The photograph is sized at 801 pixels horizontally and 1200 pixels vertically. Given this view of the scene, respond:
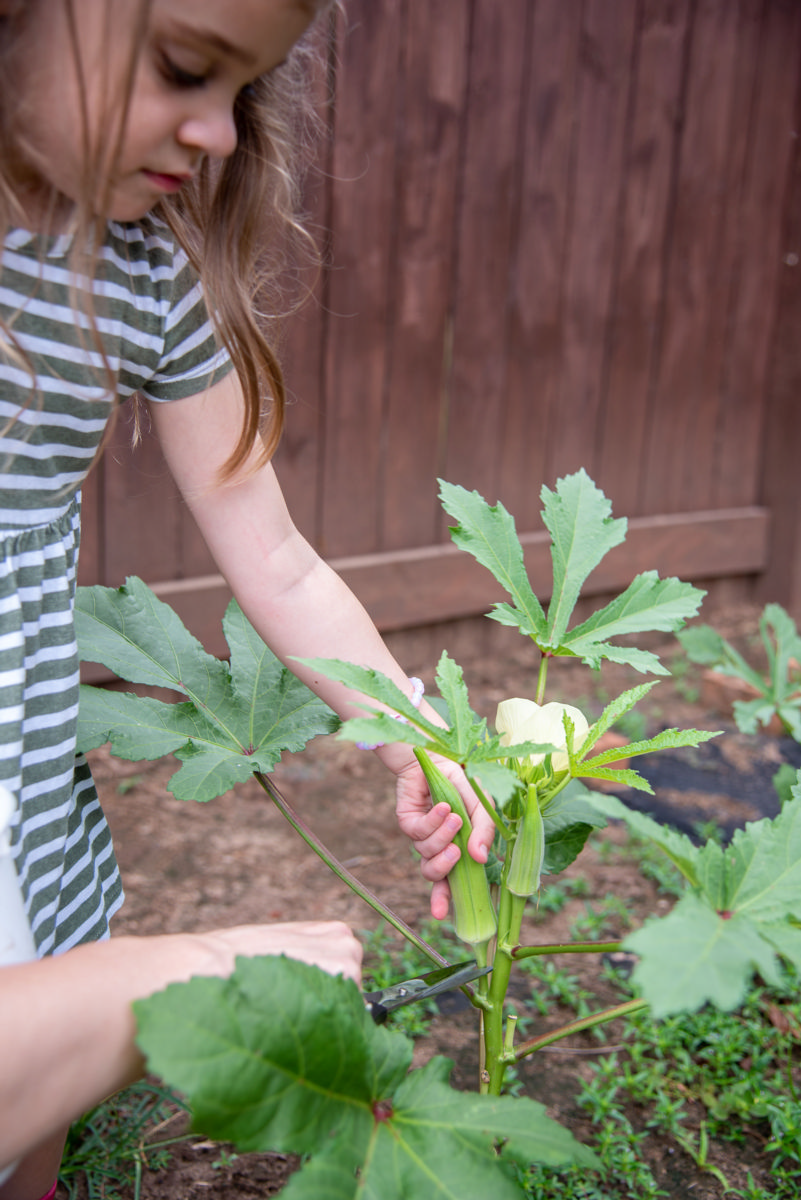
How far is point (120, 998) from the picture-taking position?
0.71 meters

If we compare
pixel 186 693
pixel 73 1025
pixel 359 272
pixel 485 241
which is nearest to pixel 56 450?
pixel 186 693

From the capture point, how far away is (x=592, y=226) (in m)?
3.29

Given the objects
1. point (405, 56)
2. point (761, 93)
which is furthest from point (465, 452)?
point (761, 93)

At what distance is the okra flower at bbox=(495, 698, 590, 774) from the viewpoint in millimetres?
945

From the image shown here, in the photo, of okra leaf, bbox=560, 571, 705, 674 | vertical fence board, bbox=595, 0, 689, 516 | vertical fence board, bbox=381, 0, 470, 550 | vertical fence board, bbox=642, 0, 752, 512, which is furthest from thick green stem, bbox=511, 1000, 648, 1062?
vertical fence board, bbox=642, 0, 752, 512

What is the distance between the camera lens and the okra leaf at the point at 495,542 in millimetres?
1051

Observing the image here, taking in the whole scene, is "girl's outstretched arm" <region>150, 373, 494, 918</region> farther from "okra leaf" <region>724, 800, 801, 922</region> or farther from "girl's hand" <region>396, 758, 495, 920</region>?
"okra leaf" <region>724, 800, 801, 922</region>

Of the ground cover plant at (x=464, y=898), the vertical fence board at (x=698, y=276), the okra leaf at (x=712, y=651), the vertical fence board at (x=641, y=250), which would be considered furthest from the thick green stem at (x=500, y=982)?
the vertical fence board at (x=698, y=276)

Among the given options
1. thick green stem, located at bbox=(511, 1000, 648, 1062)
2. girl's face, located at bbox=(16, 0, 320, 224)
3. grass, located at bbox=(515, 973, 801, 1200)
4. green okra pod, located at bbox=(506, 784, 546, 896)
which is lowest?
grass, located at bbox=(515, 973, 801, 1200)

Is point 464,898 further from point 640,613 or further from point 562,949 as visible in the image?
point 640,613

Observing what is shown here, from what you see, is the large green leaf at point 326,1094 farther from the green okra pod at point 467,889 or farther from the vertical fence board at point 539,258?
the vertical fence board at point 539,258

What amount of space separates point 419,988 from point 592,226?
2.85 metres

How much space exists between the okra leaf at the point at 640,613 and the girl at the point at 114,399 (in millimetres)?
211

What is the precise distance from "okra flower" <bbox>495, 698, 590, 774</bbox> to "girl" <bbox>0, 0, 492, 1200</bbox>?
102 mm
